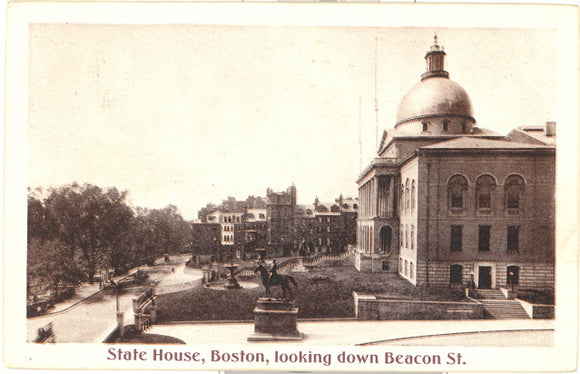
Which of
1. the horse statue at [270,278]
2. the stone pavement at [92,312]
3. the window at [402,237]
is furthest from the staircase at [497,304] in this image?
the stone pavement at [92,312]

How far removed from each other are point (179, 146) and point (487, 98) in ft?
16.5

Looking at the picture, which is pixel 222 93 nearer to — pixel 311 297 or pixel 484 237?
pixel 311 297

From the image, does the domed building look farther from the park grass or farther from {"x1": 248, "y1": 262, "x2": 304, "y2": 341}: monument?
{"x1": 248, "y1": 262, "x2": 304, "y2": 341}: monument

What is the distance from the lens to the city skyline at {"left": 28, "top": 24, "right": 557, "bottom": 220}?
5.44 metres

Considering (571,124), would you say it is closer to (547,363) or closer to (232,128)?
(547,363)

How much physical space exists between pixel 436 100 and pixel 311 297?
15.2 feet

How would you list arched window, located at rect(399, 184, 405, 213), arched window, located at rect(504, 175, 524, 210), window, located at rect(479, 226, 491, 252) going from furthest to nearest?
1. arched window, located at rect(399, 184, 405, 213)
2. window, located at rect(479, 226, 491, 252)
3. arched window, located at rect(504, 175, 524, 210)

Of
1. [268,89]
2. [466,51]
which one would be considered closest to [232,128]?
[268,89]

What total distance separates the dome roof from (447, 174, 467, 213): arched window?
42.8 inches

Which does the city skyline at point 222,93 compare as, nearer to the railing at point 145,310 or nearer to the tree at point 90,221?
the tree at point 90,221

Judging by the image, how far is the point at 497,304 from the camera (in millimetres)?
5906

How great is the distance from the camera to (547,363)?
5.41m

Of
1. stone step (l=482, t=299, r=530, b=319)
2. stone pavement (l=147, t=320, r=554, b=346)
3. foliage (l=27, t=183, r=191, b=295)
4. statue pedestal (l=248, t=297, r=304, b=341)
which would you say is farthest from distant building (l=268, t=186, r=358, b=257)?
stone step (l=482, t=299, r=530, b=319)

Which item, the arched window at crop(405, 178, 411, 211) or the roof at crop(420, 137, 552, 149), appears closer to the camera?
the roof at crop(420, 137, 552, 149)
